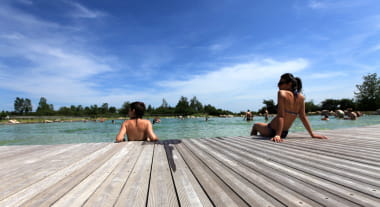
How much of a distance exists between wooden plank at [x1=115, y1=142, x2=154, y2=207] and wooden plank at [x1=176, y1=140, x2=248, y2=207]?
0.46 metres

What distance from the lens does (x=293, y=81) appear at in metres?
3.71

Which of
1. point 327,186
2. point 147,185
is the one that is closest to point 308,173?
point 327,186

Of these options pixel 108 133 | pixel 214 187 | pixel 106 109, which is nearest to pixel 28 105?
pixel 106 109

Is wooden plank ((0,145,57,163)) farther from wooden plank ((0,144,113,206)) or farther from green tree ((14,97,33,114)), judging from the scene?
green tree ((14,97,33,114))

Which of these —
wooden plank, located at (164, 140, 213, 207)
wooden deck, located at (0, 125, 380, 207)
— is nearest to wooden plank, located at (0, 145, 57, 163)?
wooden deck, located at (0, 125, 380, 207)

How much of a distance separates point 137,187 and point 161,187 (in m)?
0.19

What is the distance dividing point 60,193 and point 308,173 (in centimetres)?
214

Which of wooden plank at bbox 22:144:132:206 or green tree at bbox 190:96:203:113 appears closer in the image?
wooden plank at bbox 22:144:132:206

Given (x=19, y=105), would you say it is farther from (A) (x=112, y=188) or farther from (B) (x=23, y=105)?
(A) (x=112, y=188)

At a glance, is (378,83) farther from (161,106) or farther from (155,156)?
(161,106)

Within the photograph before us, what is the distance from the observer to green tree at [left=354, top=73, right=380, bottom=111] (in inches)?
1997

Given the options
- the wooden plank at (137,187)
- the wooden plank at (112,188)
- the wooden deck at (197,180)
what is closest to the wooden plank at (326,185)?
the wooden deck at (197,180)

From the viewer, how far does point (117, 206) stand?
1143mm

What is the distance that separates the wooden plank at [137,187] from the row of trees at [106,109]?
6951cm
